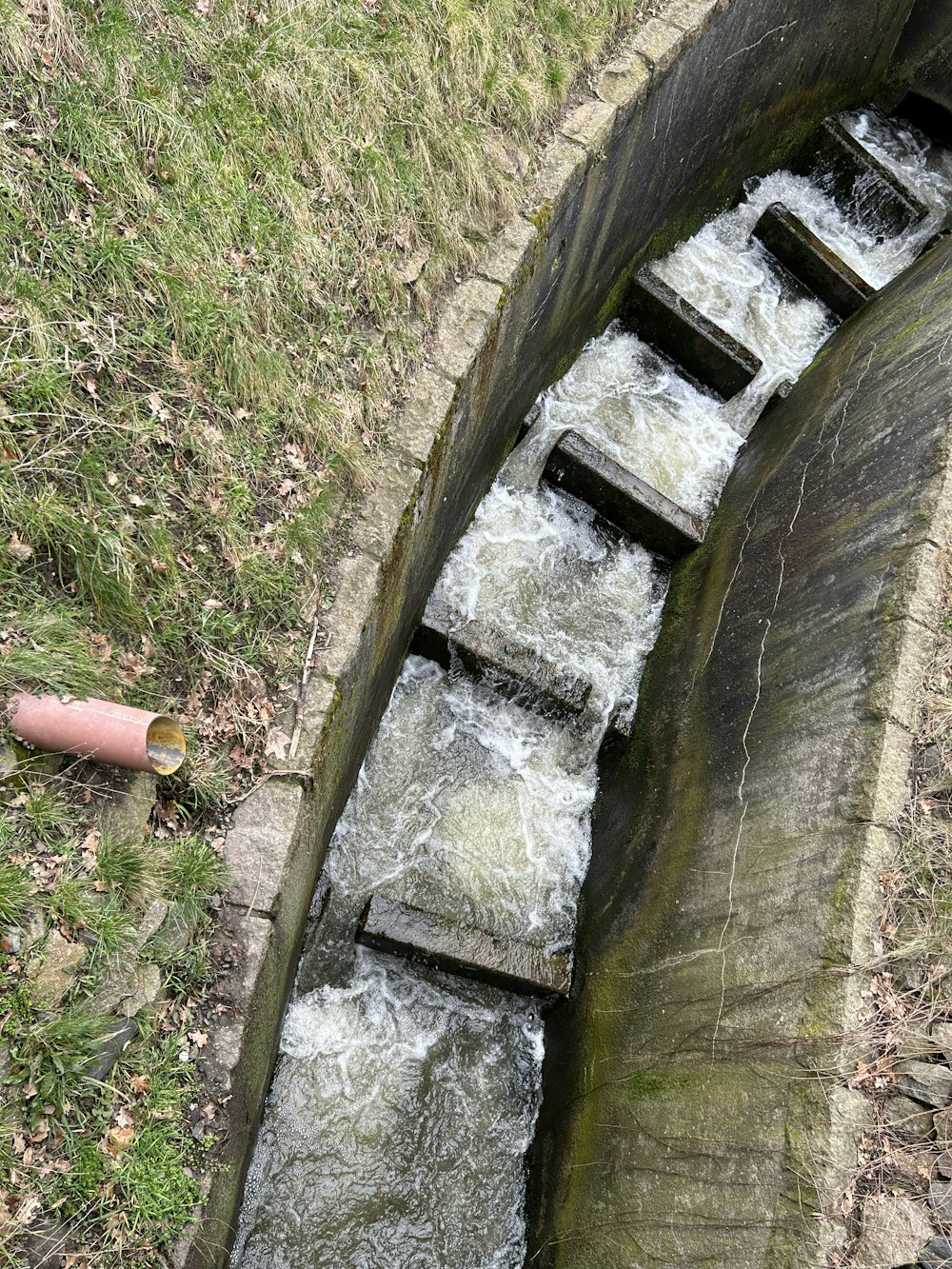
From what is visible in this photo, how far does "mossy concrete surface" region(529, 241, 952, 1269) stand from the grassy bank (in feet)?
6.28

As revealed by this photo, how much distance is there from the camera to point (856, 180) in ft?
28.0

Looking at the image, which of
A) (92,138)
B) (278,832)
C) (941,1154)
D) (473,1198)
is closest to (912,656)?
(941,1154)

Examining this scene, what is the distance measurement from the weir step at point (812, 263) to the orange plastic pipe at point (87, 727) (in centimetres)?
739

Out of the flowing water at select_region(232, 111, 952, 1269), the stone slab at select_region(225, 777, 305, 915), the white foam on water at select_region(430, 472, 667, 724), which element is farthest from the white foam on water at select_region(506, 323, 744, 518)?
the stone slab at select_region(225, 777, 305, 915)

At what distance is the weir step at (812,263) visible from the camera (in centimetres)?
760

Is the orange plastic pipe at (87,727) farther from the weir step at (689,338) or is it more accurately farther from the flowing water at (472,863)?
the weir step at (689,338)

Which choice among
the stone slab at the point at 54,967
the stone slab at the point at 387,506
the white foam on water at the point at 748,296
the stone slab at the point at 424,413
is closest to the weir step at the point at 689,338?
the white foam on water at the point at 748,296

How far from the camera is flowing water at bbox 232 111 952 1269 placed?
3898 millimetres

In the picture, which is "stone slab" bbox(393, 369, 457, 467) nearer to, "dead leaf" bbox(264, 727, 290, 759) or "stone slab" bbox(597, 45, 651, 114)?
"dead leaf" bbox(264, 727, 290, 759)

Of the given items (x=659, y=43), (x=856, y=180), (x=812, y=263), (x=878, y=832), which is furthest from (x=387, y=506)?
(x=856, y=180)

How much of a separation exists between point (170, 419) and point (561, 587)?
9.77ft

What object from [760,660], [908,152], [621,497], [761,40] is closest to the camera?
[760,660]

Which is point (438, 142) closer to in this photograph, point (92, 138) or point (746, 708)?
point (92, 138)

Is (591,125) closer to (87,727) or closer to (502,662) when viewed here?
(502,662)
